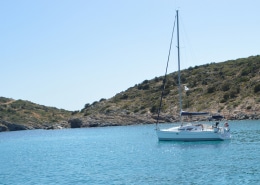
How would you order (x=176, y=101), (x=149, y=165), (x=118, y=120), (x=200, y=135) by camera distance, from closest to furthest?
(x=149, y=165)
(x=200, y=135)
(x=118, y=120)
(x=176, y=101)

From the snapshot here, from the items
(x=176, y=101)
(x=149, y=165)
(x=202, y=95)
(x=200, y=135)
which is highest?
(x=202, y=95)

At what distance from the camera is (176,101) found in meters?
100

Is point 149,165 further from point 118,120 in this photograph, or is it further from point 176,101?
point 176,101

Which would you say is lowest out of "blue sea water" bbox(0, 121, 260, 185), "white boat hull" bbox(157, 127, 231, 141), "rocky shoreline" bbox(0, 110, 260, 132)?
"blue sea water" bbox(0, 121, 260, 185)

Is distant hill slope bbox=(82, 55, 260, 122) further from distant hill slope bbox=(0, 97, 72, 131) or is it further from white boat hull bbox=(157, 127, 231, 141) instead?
white boat hull bbox=(157, 127, 231, 141)

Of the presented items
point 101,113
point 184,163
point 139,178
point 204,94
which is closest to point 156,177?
point 139,178

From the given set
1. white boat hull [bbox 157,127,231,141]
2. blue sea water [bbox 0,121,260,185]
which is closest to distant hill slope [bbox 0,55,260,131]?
white boat hull [bbox 157,127,231,141]

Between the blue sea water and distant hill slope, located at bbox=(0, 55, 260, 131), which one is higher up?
distant hill slope, located at bbox=(0, 55, 260, 131)

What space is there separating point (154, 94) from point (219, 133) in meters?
62.4

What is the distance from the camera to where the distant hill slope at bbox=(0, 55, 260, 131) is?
89.0m

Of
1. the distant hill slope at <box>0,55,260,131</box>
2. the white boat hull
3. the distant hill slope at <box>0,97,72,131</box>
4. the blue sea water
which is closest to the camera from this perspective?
the blue sea water

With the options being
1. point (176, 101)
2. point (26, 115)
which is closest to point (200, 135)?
point (176, 101)

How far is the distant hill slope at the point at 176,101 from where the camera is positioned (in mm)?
89000

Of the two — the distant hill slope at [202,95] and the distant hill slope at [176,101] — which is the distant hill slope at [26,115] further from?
the distant hill slope at [202,95]
